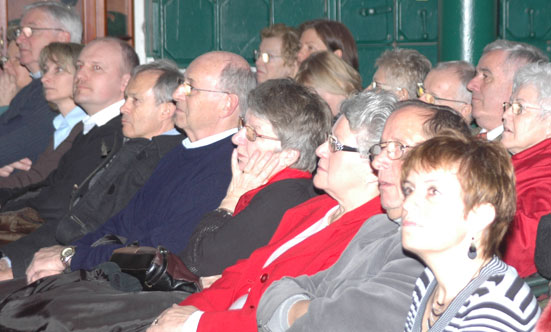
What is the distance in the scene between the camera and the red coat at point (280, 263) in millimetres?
2172

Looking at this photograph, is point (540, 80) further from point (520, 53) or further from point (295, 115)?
point (295, 115)

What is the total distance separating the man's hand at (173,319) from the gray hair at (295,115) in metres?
0.78

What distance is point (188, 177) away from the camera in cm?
310

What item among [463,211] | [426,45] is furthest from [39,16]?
[463,211]

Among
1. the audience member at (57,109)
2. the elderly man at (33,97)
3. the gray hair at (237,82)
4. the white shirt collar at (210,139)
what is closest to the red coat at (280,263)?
the white shirt collar at (210,139)

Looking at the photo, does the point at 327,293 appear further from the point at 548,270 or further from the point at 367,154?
the point at 548,270

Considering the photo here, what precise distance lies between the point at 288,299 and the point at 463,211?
24.6 inches

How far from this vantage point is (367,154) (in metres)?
2.28

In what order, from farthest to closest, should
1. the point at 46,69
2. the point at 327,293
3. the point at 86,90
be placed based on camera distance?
1. the point at 46,69
2. the point at 86,90
3. the point at 327,293

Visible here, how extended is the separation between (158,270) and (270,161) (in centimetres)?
60

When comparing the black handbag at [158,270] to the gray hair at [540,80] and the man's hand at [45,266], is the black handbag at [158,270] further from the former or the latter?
the gray hair at [540,80]

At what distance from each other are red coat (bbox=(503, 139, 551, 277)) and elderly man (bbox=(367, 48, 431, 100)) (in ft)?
4.41

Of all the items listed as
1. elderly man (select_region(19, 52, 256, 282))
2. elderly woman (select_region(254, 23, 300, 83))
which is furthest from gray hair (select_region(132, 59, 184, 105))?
elderly woman (select_region(254, 23, 300, 83))

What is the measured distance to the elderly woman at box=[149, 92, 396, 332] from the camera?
2193mm
